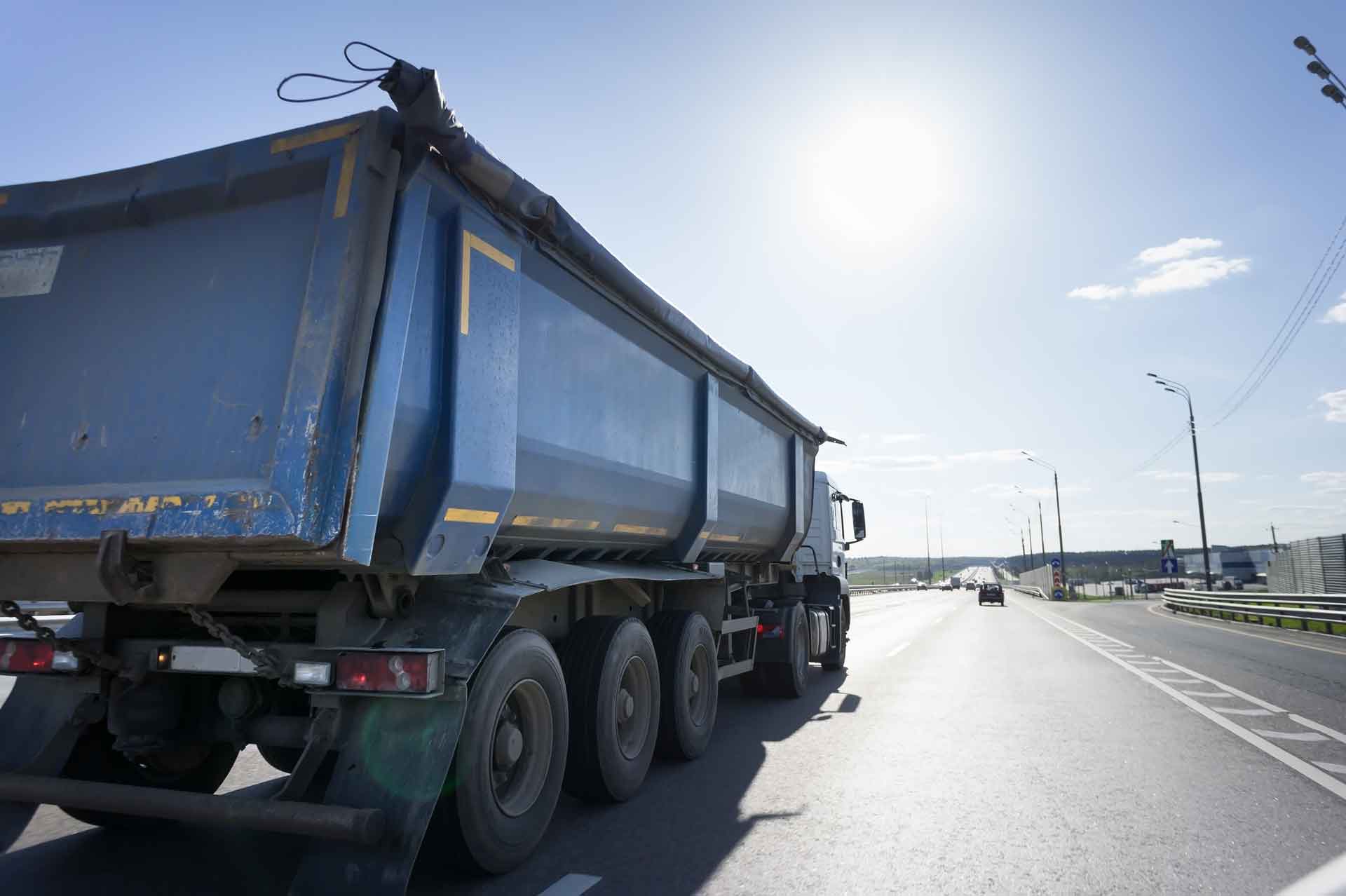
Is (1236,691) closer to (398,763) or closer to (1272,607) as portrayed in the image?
(398,763)

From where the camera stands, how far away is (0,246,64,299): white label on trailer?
3928 millimetres

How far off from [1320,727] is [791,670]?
480cm

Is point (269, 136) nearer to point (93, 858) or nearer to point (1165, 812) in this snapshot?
point (93, 858)

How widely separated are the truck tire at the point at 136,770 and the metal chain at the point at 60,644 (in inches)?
19.2

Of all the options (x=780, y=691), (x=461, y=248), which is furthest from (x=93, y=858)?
(x=780, y=691)

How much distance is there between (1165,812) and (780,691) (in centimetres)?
487

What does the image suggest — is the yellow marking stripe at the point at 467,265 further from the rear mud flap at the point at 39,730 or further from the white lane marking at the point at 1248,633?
the white lane marking at the point at 1248,633

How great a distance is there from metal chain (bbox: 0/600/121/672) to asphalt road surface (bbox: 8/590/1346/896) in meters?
0.94

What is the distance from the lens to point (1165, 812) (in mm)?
4828

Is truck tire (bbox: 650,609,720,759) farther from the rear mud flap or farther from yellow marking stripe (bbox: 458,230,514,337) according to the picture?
the rear mud flap

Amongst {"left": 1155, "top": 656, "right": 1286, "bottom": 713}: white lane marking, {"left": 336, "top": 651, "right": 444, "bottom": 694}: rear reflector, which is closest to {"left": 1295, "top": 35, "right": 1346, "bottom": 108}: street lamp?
{"left": 1155, "top": 656, "right": 1286, "bottom": 713}: white lane marking

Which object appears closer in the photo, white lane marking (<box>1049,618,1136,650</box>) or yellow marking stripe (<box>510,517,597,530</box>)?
yellow marking stripe (<box>510,517,597,530</box>)

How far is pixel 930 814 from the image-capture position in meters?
4.80

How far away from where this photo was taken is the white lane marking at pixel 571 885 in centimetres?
358
